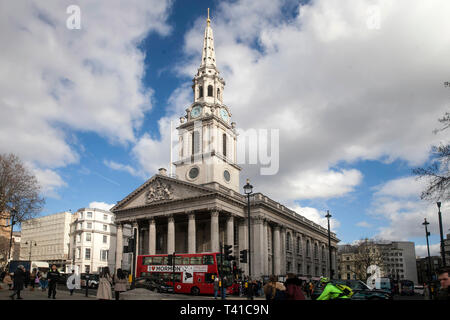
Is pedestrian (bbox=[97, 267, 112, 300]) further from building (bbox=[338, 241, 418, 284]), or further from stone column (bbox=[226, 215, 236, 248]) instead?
building (bbox=[338, 241, 418, 284])

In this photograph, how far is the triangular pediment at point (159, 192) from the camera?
1934 inches

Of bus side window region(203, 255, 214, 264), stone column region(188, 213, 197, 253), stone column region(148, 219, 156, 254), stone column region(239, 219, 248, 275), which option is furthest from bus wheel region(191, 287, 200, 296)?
stone column region(148, 219, 156, 254)

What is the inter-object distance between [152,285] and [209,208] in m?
14.7

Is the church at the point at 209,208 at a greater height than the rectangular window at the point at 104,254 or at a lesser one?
greater

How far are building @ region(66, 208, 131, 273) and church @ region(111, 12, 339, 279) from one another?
28.9 metres

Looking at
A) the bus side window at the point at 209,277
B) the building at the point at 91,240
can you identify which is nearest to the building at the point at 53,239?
the building at the point at 91,240

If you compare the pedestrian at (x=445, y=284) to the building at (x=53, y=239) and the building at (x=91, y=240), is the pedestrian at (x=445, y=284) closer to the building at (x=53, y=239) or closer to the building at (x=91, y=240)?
the building at (x=91, y=240)

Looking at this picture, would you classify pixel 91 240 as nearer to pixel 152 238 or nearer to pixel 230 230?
pixel 152 238

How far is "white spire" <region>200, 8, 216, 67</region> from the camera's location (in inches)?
2618

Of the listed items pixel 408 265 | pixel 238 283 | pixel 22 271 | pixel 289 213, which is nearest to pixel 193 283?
pixel 238 283

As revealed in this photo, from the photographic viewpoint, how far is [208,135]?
196 ft

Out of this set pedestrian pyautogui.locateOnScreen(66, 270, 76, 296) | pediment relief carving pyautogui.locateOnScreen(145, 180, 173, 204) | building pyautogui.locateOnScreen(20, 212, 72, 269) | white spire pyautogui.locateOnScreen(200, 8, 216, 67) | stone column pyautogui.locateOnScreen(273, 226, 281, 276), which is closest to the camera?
pedestrian pyautogui.locateOnScreen(66, 270, 76, 296)

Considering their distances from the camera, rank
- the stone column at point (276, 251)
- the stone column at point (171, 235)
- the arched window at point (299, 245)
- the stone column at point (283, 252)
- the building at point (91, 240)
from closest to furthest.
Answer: the stone column at point (171, 235) → the stone column at point (276, 251) → the stone column at point (283, 252) → the arched window at point (299, 245) → the building at point (91, 240)
